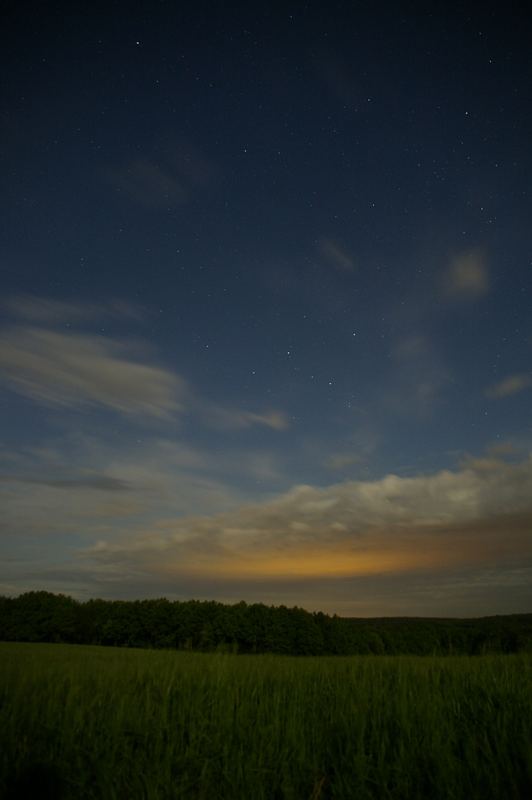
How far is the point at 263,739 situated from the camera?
428 cm

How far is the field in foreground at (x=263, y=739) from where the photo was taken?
3.64 metres

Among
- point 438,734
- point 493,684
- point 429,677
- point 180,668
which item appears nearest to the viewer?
point 438,734

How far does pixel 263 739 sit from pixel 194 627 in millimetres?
25619

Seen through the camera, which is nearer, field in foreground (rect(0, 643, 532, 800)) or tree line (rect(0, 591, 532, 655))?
field in foreground (rect(0, 643, 532, 800))

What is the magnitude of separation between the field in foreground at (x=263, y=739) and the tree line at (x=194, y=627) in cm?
2364

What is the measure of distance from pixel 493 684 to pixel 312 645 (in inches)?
962

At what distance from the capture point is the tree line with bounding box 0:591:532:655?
2788 cm

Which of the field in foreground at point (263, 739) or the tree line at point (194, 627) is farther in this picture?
the tree line at point (194, 627)

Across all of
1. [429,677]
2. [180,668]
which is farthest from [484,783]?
[180,668]

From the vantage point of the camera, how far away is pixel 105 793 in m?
3.54

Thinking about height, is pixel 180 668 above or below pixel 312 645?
above

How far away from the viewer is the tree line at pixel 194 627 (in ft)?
91.5

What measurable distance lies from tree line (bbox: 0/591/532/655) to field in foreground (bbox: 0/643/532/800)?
23.6m

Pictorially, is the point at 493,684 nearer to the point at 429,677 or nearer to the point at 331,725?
the point at 429,677
